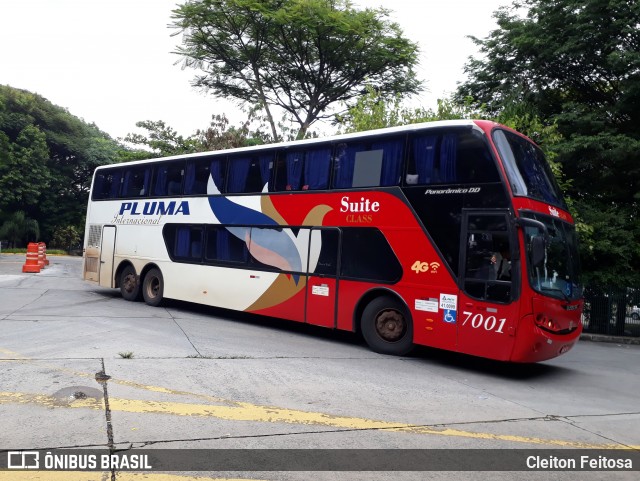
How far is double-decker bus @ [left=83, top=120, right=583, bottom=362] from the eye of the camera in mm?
8078

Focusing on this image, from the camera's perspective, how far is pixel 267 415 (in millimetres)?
5551

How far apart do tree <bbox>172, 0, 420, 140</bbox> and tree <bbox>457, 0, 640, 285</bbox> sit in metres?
6.70

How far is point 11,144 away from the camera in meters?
43.0

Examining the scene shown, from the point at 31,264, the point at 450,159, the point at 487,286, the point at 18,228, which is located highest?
the point at 450,159

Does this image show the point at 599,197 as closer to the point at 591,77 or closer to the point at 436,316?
the point at 591,77

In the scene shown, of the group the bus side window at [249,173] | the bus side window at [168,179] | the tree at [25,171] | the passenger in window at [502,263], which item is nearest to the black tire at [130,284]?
the bus side window at [168,179]

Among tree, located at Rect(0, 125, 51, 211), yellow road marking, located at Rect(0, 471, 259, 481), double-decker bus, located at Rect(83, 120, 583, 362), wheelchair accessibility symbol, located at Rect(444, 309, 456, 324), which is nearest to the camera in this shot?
yellow road marking, located at Rect(0, 471, 259, 481)

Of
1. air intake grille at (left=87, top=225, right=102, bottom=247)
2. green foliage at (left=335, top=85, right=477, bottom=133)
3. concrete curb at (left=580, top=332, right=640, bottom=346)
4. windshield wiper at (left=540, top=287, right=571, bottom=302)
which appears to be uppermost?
green foliage at (left=335, top=85, right=477, bottom=133)

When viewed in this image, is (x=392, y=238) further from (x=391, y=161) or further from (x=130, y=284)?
(x=130, y=284)

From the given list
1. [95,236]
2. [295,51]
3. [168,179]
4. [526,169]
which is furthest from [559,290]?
[295,51]

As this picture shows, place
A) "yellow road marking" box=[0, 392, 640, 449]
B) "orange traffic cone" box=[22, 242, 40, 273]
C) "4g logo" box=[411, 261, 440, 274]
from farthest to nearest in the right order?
"orange traffic cone" box=[22, 242, 40, 273] → "4g logo" box=[411, 261, 440, 274] → "yellow road marking" box=[0, 392, 640, 449]

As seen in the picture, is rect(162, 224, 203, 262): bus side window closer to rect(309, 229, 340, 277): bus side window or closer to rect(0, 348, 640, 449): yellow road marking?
rect(309, 229, 340, 277): bus side window

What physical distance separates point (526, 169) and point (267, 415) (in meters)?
5.57

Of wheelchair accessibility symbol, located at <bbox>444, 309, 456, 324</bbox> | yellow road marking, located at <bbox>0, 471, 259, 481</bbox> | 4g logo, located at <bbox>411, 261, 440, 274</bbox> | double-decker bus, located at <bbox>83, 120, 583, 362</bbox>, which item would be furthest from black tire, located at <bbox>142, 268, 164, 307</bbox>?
yellow road marking, located at <bbox>0, 471, 259, 481</bbox>
